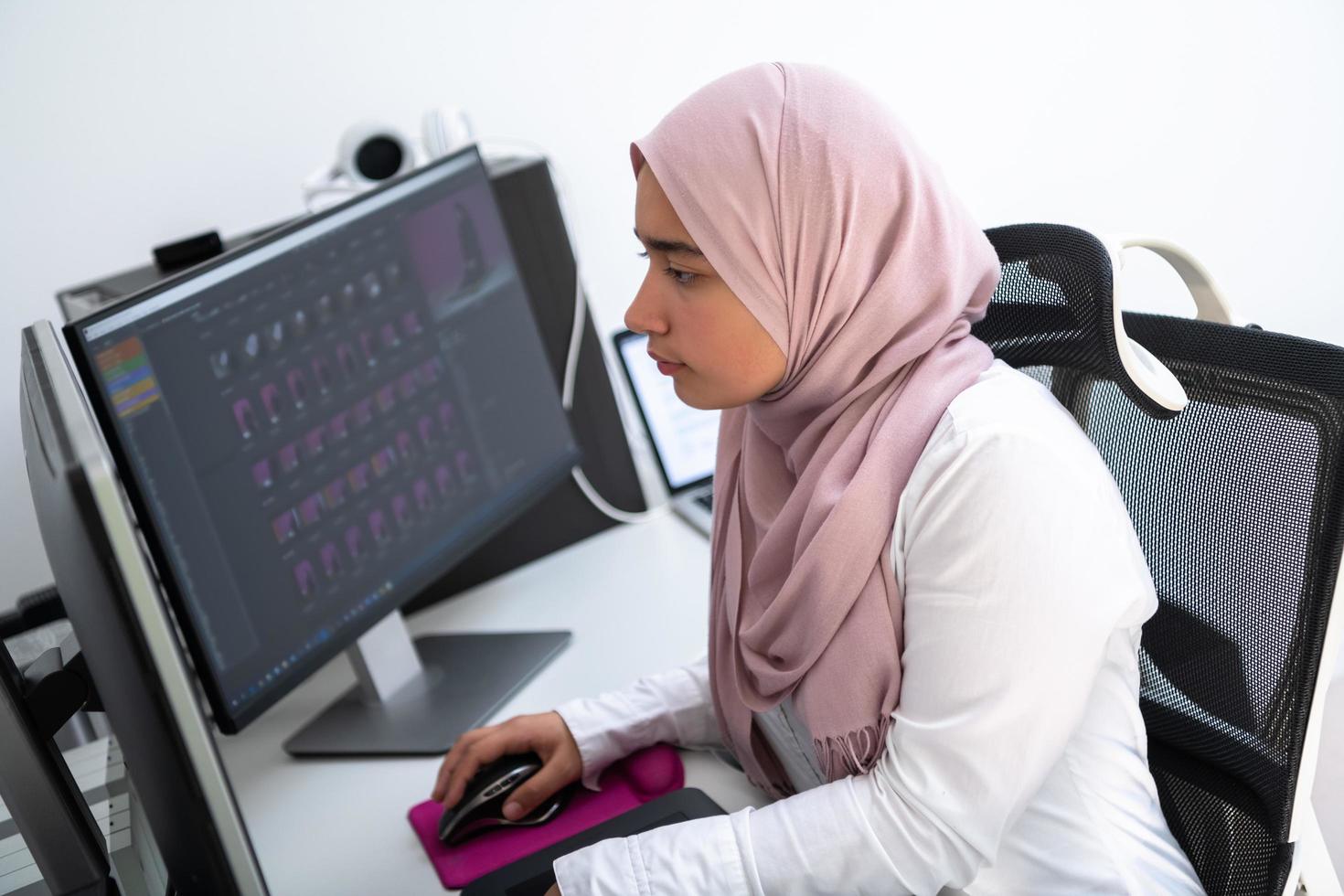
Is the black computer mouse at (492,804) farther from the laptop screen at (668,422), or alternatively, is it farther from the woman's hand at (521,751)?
the laptop screen at (668,422)

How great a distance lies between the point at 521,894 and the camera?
38.4 inches

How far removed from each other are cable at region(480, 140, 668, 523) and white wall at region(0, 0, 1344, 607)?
0.07 meters

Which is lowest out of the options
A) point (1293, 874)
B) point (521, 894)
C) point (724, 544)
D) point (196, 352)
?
point (1293, 874)

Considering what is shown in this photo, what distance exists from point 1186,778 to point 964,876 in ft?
0.80

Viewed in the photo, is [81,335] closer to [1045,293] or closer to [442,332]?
[442,332]

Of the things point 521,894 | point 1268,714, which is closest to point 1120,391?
point 1268,714

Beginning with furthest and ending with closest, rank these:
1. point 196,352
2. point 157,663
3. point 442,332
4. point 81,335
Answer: point 442,332, point 196,352, point 81,335, point 157,663

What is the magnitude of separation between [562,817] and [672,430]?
74cm

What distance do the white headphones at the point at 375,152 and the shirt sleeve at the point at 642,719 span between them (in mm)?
767

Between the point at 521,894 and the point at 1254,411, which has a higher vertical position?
the point at 1254,411

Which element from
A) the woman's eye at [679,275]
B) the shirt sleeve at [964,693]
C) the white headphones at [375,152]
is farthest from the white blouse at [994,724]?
the white headphones at [375,152]

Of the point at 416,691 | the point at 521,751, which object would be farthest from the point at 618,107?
the point at 521,751

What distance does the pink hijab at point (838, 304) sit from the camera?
0.91 m

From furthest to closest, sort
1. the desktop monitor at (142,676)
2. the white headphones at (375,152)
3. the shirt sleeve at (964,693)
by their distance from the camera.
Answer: the white headphones at (375,152)
the shirt sleeve at (964,693)
the desktop monitor at (142,676)
